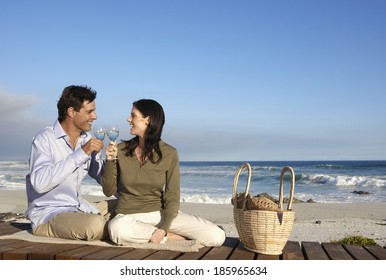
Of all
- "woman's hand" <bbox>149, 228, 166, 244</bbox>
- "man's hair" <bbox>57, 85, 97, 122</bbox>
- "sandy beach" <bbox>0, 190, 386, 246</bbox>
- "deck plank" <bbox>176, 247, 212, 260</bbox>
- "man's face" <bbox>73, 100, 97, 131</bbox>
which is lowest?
"sandy beach" <bbox>0, 190, 386, 246</bbox>

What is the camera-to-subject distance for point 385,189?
2738 centimetres

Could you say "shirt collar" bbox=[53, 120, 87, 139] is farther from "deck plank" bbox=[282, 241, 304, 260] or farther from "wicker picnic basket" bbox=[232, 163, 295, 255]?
"deck plank" bbox=[282, 241, 304, 260]

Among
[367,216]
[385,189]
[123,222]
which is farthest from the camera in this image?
[385,189]

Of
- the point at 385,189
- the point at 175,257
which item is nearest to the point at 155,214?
the point at 175,257

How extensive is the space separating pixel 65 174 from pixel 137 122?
75 centimetres

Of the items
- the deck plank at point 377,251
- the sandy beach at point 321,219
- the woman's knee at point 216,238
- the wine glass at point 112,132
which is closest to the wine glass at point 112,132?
the wine glass at point 112,132

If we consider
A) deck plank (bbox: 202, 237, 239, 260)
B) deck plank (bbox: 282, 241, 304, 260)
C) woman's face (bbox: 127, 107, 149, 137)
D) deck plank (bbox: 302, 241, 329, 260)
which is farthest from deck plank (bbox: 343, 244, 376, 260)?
woman's face (bbox: 127, 107, 149, 137)

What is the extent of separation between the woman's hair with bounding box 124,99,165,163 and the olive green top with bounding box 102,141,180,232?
55mm

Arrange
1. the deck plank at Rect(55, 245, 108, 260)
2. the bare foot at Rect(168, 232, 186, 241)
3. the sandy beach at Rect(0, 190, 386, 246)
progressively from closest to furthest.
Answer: the deck plank at Rect(55, 245, 108, 260) < the bare foot at Rect(168, 232, 186, 241) < the sandy beach at Rect(0, 190, 386, 246)

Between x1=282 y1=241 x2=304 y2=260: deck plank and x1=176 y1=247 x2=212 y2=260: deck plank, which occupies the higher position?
x1=176 y1=247 x2=212 y2=260: deck plank

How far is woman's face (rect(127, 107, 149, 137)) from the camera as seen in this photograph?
14.2 ft

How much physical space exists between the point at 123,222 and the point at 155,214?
343mm

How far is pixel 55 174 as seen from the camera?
4.24 metres
